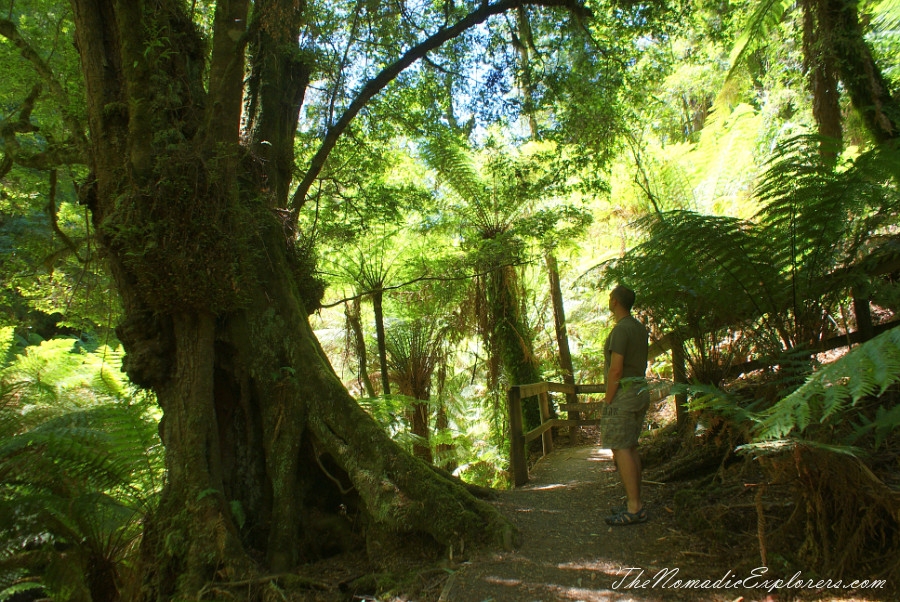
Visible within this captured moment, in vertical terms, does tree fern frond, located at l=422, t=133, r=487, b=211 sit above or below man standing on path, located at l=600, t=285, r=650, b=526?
above

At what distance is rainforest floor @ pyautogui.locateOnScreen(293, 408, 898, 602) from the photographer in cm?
258

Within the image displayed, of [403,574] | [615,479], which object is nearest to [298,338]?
[403,574]

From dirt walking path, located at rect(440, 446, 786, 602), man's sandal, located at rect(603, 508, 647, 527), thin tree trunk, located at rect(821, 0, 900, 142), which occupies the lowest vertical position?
dirt walking path, located at rect(440, 446, 786, 602)

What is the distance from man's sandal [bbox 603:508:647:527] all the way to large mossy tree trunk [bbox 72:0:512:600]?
2.86ft

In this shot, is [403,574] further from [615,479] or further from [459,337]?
[459,337]

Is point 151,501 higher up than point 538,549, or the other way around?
point 151,501

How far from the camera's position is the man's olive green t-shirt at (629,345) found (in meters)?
3.88

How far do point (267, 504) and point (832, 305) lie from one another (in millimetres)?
4073

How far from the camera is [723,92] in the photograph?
7480 mm

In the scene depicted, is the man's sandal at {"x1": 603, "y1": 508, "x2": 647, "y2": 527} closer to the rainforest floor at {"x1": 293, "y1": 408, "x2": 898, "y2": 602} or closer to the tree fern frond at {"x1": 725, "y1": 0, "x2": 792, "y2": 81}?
the rainforest floor at {"x1": 293, "y1": 408, "x2": 898, "y2": 602}

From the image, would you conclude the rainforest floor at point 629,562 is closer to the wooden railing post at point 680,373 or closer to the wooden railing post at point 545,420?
the wooden railing post at point 680,373

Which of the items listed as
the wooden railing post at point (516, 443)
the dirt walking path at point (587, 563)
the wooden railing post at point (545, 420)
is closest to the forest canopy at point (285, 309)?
the dirt walking path at point (587, 563)

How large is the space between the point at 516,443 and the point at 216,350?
11.1 feet

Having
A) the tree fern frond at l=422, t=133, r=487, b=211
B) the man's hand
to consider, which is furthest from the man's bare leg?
the tree fern frond at l=422, t=133, r=487, b=211
